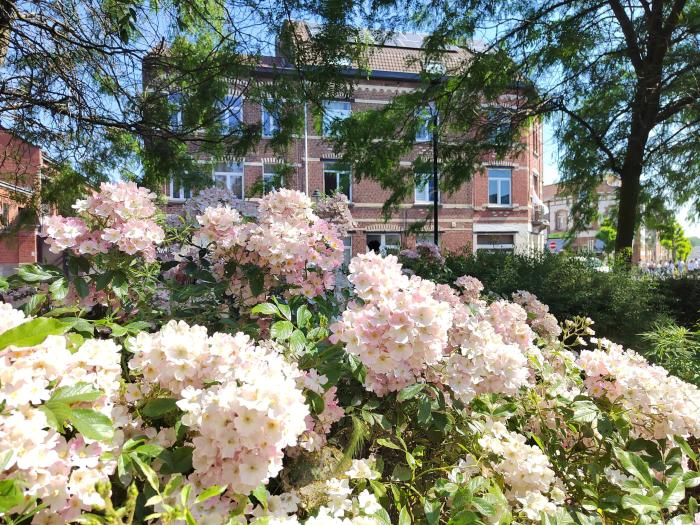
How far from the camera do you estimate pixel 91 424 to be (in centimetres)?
80

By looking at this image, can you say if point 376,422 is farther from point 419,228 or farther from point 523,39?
point 419,228

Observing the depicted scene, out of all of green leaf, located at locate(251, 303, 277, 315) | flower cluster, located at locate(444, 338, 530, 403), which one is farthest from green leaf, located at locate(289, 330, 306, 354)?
flower cluster, located at locate(444, 338, 530, 403)

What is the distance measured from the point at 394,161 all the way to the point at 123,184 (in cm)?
491

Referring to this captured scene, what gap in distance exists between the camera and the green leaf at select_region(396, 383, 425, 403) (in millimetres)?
1228

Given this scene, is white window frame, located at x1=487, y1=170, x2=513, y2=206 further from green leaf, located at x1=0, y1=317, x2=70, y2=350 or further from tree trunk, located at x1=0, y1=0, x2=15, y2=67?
green leaf, located at x1=0, y1=317, x2=70, y2=350

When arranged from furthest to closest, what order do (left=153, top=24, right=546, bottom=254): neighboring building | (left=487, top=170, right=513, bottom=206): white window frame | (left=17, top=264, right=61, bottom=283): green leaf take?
(left=487, top=170, right=513, bottom=206): white window frame, (left=153, top=24, right=546, bottom=254): neighboring building, (left=17, top=264, right=61, bottom=283): green leaf

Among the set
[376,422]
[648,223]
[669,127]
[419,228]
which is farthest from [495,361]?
[648,223]

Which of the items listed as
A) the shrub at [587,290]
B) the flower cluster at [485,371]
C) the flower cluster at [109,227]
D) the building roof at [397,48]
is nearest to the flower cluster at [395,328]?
the flower cluster at [485,371]

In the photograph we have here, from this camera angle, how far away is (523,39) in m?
5.60

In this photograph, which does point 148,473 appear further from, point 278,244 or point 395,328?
point 278,244

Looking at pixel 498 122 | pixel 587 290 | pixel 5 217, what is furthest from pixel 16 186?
pixel 587 290

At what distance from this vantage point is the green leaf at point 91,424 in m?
0.79

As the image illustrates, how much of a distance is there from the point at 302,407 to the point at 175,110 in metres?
4.17

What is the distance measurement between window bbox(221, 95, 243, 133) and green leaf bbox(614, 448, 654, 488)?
380 cm
